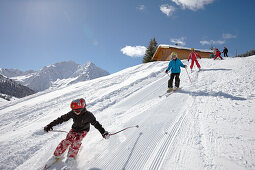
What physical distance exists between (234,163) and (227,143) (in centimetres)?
47

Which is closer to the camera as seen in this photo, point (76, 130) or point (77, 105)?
A: point (77, 105)

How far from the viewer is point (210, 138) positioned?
2.50 m

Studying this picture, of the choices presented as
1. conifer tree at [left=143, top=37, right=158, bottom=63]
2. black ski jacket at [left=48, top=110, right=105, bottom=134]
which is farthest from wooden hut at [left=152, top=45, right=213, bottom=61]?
black ski jacket at [left=48, top=110, right=105, bottom=134]

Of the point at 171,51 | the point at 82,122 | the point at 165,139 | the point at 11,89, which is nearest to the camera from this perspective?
the point at 165,139

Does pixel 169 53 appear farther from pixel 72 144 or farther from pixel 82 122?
pixel 72 144

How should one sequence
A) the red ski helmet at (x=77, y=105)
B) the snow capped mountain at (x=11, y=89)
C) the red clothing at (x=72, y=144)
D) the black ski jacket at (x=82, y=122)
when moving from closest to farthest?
the red clothing at (x=72, y=144), the red ski helmet at (x=77, y=105), the black ski jacket at (x=82, y=122), the snow capped mountain at (x=11, y=89)

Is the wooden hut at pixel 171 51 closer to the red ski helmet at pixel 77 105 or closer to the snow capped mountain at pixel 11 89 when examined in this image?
the red ski helmet at pixel 77 105

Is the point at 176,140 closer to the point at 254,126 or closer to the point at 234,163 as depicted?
the point at 234,163

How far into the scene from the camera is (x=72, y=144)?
2.55 meters

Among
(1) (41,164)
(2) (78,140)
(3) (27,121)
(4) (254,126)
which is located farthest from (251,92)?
(3) (27,121)

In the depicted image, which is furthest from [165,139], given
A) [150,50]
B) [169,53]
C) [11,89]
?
[11,89]

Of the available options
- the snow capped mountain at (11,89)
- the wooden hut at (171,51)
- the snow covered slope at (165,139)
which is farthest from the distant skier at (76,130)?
the snow capped mountain at (11,89)

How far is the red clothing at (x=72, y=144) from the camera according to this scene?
2.44 metres

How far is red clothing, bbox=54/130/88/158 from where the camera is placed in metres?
2.44
